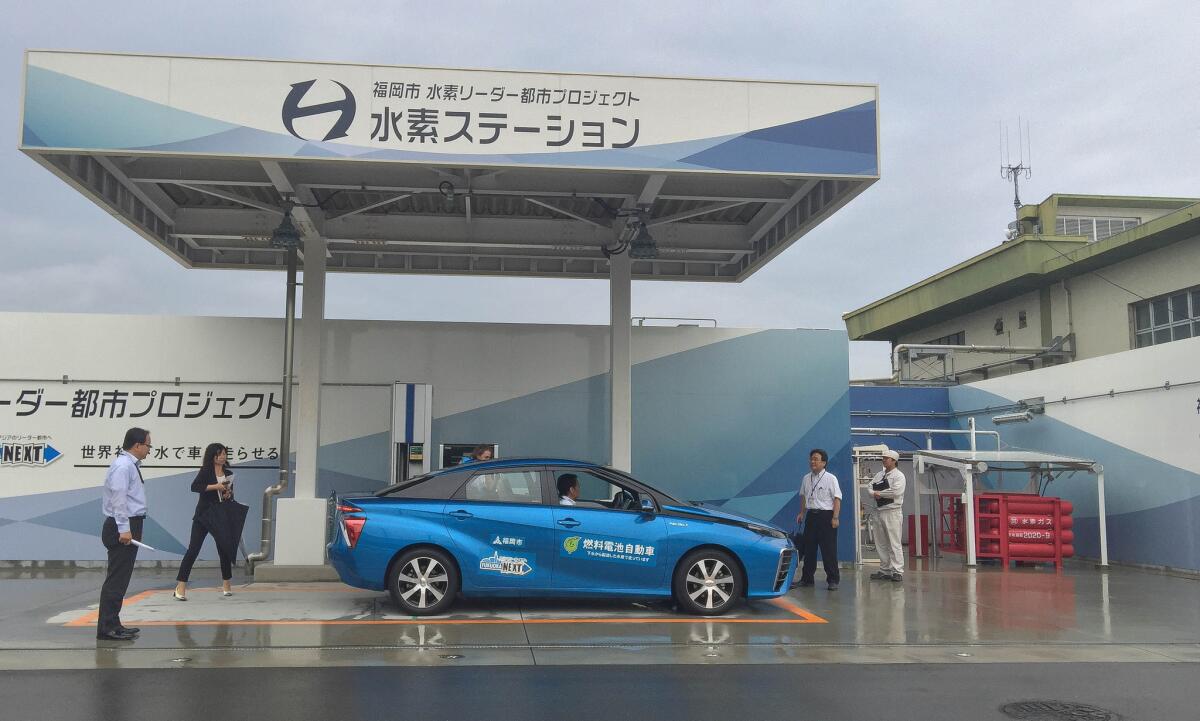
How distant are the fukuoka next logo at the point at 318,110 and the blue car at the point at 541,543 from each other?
3696 mm

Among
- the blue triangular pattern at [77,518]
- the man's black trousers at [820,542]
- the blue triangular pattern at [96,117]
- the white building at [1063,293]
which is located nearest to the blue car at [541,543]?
the man's black trousers at [820,542]

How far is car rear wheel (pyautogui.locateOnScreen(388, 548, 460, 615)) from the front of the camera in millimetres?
9125

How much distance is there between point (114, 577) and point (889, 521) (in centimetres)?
893

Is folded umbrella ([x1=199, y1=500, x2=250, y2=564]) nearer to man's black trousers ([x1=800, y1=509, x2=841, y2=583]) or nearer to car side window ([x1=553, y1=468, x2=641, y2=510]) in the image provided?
car side window ([x1=553, y1=468, x2=641, y2=510])

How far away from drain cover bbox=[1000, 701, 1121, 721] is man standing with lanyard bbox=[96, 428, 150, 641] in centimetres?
656

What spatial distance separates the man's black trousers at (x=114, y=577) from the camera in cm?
805

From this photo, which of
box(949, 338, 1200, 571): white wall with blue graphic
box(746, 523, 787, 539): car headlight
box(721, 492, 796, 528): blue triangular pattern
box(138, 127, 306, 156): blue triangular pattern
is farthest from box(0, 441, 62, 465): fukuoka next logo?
box(949, 338, 1200, 571): white wall with blue graphic

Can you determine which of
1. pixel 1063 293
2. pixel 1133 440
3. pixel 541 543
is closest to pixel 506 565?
pixel 541 543

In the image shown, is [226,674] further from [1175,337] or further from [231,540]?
[1175,337]

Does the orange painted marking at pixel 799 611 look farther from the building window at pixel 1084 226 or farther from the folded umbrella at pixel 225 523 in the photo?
the building window at pixel 1084 226

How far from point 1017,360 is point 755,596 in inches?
675

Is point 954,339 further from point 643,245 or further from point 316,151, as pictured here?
point 316,151

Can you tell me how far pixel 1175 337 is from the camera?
20.8m

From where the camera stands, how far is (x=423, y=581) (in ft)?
30.1
